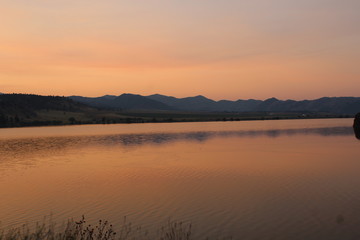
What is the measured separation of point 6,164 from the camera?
1730 inches

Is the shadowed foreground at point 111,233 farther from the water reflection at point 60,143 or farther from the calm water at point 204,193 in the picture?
the water reflection at point 60,143

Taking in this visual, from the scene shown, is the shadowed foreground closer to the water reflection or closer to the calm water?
the calm water

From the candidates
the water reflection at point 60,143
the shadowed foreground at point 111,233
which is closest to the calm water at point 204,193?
the shadowed foreground at point 111,233

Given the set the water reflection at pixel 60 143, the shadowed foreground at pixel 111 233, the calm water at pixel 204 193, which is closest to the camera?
the shadowed foreground at pixel 111 233

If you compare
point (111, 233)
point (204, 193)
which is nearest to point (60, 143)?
point (204, 193)

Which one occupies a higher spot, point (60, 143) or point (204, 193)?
point (60, 143)

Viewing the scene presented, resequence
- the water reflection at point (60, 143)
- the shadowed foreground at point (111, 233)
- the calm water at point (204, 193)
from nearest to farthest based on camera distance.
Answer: the shadowed foreground at point (111, 233) → the calm water at point (204, 193) → the water reflection at point (60, 143)

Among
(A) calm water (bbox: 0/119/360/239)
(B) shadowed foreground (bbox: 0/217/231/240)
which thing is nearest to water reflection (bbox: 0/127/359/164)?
(A) calm water (bbox: 0/119/360/239)

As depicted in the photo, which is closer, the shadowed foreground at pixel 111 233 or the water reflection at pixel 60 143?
the shadowed foreground at pixel 111 233

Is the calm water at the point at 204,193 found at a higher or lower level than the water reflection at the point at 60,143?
lower

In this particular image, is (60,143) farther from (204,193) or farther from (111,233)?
(111,233)

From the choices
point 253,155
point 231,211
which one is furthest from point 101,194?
point 253,155

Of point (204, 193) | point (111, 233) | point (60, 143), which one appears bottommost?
point (204, 193)

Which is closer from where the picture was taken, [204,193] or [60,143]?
[204,193]
